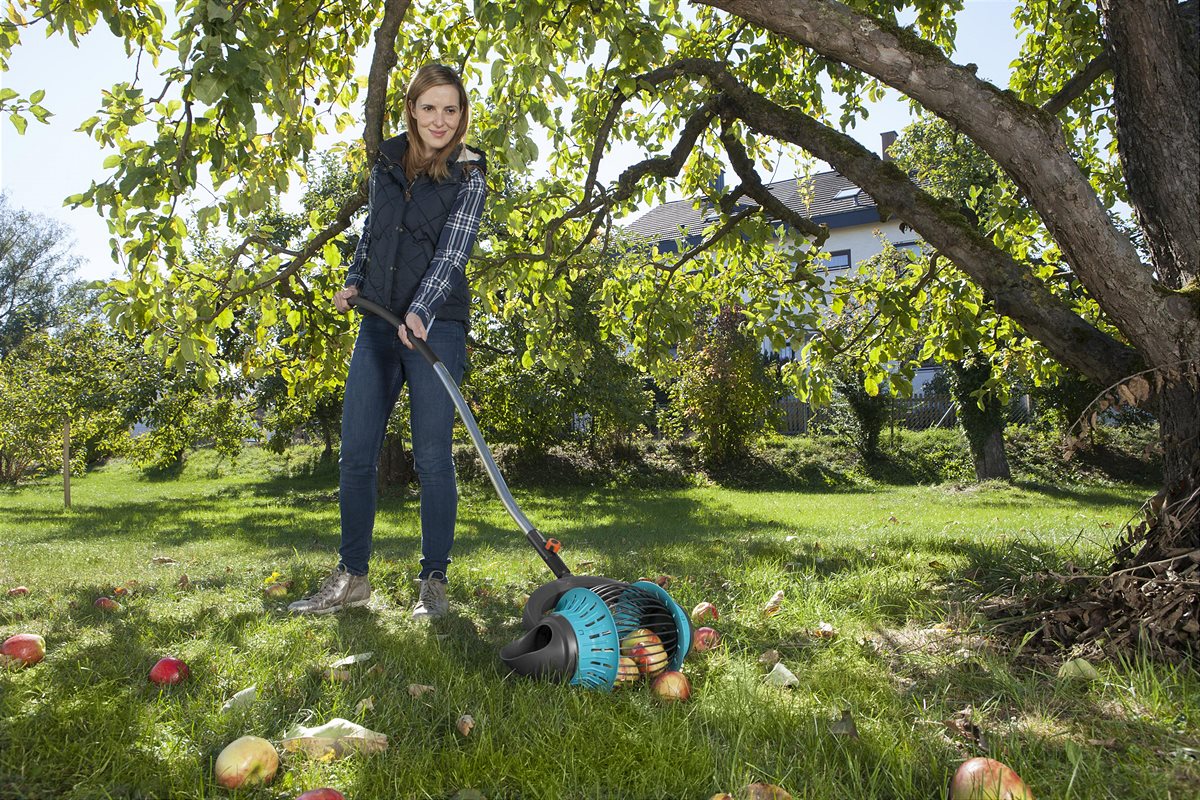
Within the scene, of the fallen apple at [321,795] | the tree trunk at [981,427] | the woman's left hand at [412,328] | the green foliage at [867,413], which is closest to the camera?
the fallen apple at [321,795]

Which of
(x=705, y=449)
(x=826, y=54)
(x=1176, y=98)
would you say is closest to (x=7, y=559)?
(x=826, y=54)

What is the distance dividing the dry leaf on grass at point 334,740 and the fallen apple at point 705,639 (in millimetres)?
1210

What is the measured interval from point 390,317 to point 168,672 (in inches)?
58.1

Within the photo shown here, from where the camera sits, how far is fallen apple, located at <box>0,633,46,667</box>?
2.51 m

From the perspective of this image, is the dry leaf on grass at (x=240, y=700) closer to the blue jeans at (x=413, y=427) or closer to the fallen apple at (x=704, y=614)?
the blue jeans at (x=413, y=427)

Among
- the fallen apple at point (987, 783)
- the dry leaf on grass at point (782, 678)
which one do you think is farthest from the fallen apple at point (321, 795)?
the dry leaf on grass at point (782, 678)

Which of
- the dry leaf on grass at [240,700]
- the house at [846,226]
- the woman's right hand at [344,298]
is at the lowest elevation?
the dry leaf on grass at [240,700]

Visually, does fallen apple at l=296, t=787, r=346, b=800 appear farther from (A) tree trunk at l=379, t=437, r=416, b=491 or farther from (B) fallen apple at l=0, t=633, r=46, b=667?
(A) tree trunk at l=379, t=437, r=416, b=491

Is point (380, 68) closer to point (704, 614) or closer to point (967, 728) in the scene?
point (704, 614)

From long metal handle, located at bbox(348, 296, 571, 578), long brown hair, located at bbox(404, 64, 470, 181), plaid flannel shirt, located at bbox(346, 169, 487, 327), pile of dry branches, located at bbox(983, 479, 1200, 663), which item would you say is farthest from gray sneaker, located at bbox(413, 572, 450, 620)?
pile of dry branches, located at bbox(983, 479, 1200, 663)

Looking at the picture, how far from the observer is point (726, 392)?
15.7 metres

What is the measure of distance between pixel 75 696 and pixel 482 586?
6.82ft

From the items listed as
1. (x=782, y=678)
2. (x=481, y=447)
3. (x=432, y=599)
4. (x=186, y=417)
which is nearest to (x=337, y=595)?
(x=432, y=599)

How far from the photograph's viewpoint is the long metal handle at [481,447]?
274 cm
